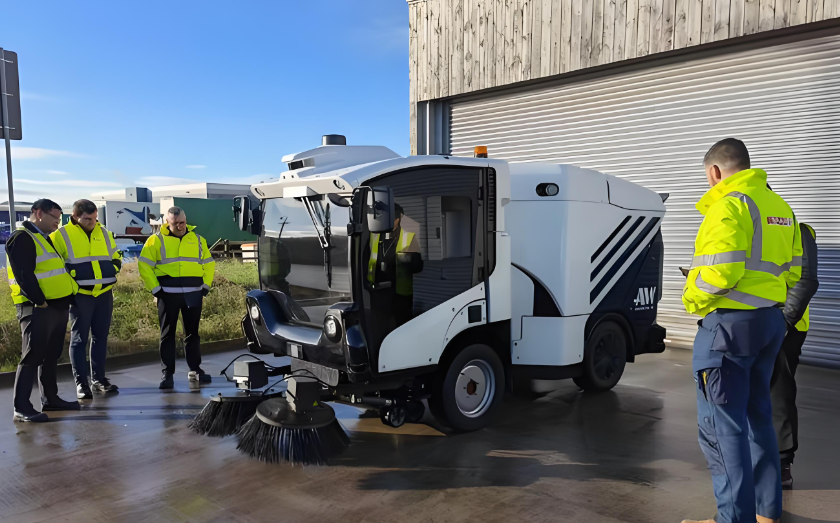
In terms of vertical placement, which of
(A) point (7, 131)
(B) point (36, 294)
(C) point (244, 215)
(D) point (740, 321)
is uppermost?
(A) point (7, 131)

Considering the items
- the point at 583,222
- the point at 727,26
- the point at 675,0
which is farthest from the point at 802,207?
the point at 583,222

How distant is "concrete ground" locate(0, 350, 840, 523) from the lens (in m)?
3.88

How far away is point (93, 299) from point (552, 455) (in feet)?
16.4

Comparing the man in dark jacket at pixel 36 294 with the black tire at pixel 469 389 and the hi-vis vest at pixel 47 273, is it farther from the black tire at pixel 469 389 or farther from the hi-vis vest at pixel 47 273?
the black tire at pixel 469 389

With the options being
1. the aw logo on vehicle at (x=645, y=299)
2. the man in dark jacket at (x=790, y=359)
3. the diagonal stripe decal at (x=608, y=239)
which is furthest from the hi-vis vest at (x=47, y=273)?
the man in dark jacket at (x=790, y=359)

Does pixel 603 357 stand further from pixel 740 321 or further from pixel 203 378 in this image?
pixel 203 378

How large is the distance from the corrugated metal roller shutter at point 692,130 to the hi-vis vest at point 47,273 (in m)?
8.18

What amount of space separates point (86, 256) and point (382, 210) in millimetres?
3920

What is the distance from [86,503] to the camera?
13.3 ft

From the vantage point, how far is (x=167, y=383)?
7.00 meters

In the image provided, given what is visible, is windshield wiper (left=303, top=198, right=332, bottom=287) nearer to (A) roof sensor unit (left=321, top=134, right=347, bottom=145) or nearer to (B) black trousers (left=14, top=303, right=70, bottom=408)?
(A) roof sensor unit (left=321, top=134, right=347, bottom=145)

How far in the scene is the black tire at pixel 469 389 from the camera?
516 cm

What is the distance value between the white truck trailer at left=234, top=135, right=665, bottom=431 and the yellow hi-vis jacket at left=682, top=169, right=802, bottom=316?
2.07m

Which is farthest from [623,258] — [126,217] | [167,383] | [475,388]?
[126,217]
